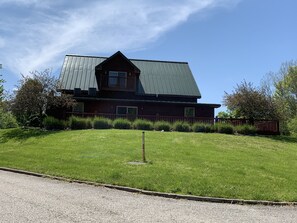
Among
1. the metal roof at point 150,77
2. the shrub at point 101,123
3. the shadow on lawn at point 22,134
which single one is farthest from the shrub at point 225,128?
the shadow on lawn at point 22,134

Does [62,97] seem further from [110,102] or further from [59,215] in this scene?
[59,215]

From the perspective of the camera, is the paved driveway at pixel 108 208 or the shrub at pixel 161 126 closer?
the paved driveway at pixel 108 208

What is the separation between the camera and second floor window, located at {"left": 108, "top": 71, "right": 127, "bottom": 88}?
34.2 m

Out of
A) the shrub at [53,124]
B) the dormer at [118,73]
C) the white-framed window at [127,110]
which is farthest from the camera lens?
the dormer at [118,73]

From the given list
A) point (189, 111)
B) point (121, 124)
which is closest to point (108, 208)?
point (121, 124)

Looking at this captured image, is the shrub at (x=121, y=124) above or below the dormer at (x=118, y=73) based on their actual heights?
below

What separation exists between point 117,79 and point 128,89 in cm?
146

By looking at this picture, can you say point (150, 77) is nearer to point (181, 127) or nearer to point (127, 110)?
point (127, 110)

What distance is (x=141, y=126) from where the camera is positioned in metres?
25.6

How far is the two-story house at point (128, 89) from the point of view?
32312 millimetres

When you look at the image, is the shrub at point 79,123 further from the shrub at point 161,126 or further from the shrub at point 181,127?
the shrub at point 181,127

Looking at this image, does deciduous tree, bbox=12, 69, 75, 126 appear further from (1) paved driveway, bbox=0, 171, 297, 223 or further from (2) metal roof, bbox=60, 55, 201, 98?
(1) paved driveway, bbox=0, 171, 297, 223

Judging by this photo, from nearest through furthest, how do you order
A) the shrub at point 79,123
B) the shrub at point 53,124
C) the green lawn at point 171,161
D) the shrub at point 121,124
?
the green lawn at point 171,161 → the shrub at point 79,123 → the shrub at point 53,124 → the shrub at point 121,124

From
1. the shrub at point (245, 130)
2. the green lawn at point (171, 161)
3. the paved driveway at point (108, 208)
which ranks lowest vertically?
the paved driveway at point (108, 208)
